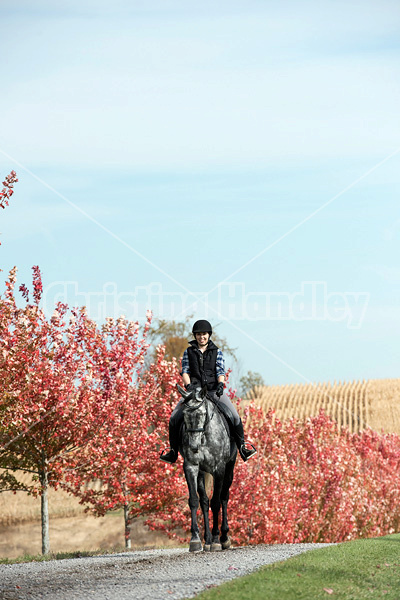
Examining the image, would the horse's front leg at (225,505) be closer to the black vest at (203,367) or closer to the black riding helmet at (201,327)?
the black vest at (203,367)

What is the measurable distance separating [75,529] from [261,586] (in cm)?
2475

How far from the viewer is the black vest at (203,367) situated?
12.3 meters

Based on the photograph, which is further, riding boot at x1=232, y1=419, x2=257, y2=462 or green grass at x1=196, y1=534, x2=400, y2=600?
riding boot at x1=232, y1=419, x2=257, y2=462

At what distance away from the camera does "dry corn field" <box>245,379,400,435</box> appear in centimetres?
5866

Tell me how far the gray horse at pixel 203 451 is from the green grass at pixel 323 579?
2.01 metres

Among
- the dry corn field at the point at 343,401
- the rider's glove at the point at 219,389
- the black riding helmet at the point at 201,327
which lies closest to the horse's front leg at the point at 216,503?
the rider's glove at the point at 219,389

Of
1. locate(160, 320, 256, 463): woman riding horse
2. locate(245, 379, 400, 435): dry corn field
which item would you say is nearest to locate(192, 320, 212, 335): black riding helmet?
locate(160, 320, 256, 463): woman riding horse

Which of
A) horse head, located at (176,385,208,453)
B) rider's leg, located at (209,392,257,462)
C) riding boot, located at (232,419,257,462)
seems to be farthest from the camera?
riding boot, located at (232,419,257,462)

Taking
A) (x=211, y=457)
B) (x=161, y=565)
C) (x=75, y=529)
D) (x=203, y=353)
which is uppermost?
(x=203, y=353)

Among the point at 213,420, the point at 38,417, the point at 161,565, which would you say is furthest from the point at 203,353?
the point at 38,417

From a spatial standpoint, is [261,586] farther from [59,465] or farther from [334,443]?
[334,443]

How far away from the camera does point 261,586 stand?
816 centimetres

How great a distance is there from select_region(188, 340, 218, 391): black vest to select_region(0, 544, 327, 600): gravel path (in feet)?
9.67

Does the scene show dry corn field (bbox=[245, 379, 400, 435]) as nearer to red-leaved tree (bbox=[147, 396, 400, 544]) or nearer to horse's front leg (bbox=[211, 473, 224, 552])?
red-leaved tree (bbox=[147, 396, 400, 544])
